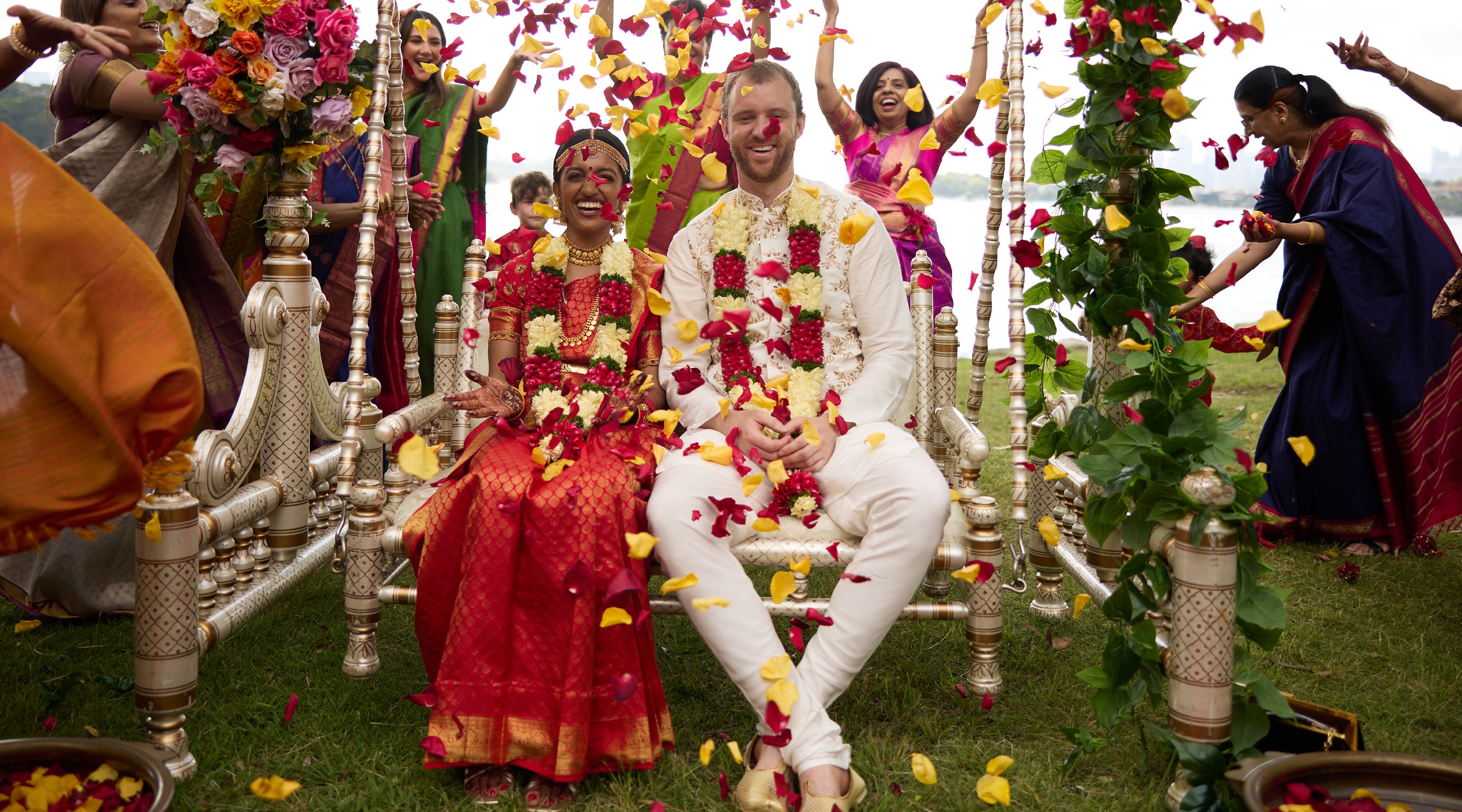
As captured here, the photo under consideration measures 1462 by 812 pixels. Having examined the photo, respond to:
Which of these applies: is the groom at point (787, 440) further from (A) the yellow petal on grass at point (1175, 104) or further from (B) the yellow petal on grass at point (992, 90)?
(A) the yellow petal on grass at point (1175, 104)

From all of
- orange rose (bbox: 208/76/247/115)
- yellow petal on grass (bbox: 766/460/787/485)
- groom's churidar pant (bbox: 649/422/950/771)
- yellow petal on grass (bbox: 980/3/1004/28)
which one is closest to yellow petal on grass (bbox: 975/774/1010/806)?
groom's churidar pant (bbox: 649/422/950/771)

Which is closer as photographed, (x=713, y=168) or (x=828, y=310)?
(x=828, y=310)

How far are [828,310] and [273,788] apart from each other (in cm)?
208

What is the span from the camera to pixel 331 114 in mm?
3252

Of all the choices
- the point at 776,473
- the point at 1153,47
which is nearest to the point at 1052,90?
the point at 1153,47

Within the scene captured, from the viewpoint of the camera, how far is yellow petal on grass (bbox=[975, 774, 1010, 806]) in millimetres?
2531

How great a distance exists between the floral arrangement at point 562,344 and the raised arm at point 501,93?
4.36 feet

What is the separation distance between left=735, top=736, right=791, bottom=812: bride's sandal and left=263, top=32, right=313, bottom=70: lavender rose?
236 centimetres

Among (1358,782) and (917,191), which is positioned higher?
(917,191)

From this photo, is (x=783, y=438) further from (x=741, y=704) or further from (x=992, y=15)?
(x=992, y=15)

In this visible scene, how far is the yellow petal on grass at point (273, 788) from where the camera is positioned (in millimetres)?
2381

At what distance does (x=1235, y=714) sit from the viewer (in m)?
2.42

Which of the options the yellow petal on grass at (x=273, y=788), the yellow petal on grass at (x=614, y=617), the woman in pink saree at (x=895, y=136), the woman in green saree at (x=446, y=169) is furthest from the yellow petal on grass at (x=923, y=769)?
the woman in green saree at (x=446, y=169)

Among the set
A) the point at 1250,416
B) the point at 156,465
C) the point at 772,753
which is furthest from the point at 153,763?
the point at 1250,416
